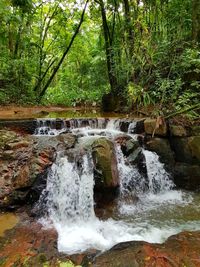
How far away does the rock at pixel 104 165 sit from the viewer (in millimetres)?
5562

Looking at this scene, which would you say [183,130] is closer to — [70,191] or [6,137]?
[70,191]

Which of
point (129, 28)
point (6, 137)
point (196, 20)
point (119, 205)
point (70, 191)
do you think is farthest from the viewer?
point (129, 28)

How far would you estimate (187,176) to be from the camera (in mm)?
6582

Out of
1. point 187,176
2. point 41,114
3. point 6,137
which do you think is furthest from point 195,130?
point 41,114

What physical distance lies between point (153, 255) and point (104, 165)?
2.32 m

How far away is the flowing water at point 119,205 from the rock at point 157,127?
1.75 feet

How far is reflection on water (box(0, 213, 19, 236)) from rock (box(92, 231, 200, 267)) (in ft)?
5.38

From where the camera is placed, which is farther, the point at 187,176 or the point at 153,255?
the point at 187,176

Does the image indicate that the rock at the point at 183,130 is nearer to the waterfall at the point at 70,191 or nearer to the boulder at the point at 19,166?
the waterfall at the point at 70,191

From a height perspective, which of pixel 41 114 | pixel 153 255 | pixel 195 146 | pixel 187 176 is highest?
pixel 41 114

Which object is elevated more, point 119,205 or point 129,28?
point 129,28

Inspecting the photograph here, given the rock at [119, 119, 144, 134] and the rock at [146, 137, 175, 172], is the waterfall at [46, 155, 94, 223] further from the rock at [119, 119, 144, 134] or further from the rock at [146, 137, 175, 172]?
the rock at [119, 119, 144, 134]

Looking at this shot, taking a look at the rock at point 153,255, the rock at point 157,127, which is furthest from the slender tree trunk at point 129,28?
the rock at point 153,255

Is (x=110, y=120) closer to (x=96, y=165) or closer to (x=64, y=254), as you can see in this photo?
(x=96, y=165)
